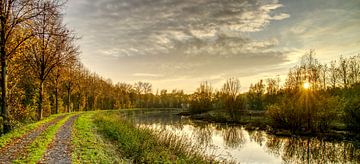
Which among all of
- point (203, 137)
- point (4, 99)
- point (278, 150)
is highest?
point (4, 99)

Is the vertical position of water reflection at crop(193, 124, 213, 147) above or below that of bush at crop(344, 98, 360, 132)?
below

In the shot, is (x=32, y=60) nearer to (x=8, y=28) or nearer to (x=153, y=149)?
(x=8, y=28)

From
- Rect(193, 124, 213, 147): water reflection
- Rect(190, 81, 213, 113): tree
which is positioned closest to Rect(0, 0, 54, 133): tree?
Rect(193, 124, 213, 147): water reflection

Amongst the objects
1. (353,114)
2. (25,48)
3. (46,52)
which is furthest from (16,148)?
(353,114)

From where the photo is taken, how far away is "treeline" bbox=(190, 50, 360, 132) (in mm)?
24075

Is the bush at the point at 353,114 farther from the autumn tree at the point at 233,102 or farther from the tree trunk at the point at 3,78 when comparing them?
the tree trunk at the point at 3,78

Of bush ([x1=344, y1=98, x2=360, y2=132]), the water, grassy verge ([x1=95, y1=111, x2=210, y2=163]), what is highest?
bush ([x1=344, y1=98, x2=360, y2=132])

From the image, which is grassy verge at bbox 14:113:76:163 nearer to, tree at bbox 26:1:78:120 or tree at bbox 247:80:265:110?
tree at bbox 26:1:78:120

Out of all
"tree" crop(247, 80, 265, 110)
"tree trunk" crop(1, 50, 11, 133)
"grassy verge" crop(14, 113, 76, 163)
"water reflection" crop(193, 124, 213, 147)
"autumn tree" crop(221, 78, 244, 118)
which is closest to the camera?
"grassy verge" crop(14, 113, 76, 163)

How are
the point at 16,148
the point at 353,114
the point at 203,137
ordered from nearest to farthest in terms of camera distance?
1. the point at 16,148
2. the point at 353,114
3. the point at 203,137

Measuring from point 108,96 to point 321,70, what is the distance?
5219 cm

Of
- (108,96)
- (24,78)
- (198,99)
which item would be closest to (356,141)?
(24,78)

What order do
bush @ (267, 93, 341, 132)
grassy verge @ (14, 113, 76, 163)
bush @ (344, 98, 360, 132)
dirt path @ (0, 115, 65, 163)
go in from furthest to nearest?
1. bush @ (267, 93, 341, 132)
2. bush @ (344, 98, 360, 132)
3. dirt path @ (0, 115, 65, 163)
4. grassy verge @ (14, 113, 76, 163)

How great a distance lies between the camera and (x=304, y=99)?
26.4 m
